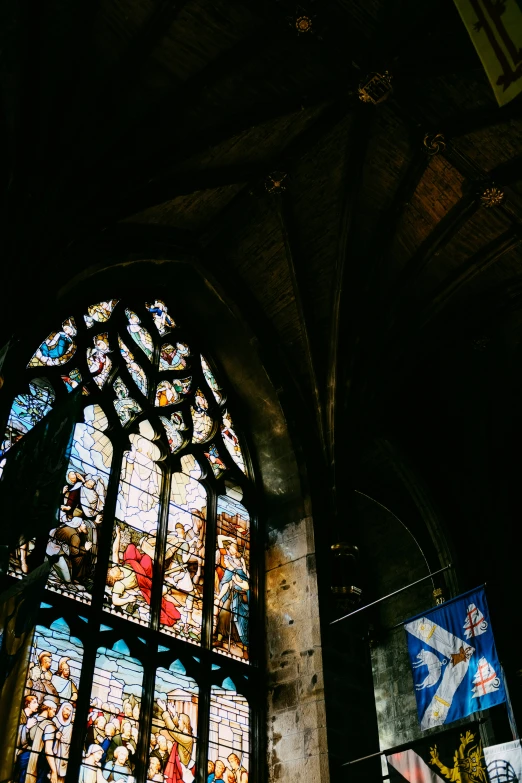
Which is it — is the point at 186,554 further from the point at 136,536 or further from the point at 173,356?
the point at 173,356

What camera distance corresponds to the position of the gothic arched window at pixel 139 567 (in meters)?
7.21

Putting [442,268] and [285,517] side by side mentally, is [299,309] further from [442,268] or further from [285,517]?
[285,517]

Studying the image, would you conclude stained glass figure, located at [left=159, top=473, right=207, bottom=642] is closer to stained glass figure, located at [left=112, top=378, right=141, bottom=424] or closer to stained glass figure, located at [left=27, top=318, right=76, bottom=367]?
stained glass figure, located at [left=112, top=378, right=141, bottom=424]

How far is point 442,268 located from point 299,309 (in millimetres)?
2035

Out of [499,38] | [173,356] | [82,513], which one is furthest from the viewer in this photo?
[173,356]

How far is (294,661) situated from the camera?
8.88 metres

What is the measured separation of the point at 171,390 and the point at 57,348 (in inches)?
66.1

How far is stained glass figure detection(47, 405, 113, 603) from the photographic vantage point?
25.5 ft

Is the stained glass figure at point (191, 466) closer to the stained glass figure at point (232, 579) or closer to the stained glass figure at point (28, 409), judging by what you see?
the stained glass figure at point (232, 579)

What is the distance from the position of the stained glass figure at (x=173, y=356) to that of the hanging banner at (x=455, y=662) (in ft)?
14.6

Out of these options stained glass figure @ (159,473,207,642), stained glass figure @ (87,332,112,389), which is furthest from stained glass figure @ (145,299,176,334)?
stained glass figure @ (159,473,207,642)

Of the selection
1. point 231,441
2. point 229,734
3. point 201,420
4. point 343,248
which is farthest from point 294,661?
point 343,248

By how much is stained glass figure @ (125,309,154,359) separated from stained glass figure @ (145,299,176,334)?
10.8 inches

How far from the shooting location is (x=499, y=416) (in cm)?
1227
